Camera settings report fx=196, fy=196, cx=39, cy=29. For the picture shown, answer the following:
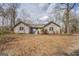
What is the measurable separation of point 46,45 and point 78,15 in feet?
1.30

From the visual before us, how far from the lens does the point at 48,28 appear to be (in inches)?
69.7

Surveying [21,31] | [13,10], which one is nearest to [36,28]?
[21,31]

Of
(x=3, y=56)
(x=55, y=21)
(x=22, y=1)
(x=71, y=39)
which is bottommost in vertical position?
(x=3, y=56)

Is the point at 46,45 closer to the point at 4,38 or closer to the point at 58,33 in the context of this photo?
the point at 58,33

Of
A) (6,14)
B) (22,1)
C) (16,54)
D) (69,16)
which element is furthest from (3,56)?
(69,16)

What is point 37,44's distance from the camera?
1766 millimetres

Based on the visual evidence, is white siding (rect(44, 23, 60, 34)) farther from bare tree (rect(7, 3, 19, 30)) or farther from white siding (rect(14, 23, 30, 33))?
bare tree (rect(7, 3, 19, 30))

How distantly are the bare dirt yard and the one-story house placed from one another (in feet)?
0.12

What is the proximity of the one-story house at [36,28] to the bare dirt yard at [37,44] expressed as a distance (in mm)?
37

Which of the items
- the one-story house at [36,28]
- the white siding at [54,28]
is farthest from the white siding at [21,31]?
the white siding at [54,28]

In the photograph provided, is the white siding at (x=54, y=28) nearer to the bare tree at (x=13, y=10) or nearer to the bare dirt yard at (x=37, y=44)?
the bare dirt yard at (x=37, y=44)

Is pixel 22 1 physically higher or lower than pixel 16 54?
higher

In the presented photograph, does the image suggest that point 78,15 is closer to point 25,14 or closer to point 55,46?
point 55,46

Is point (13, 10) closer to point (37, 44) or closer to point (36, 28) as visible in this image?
point (36, 28)
